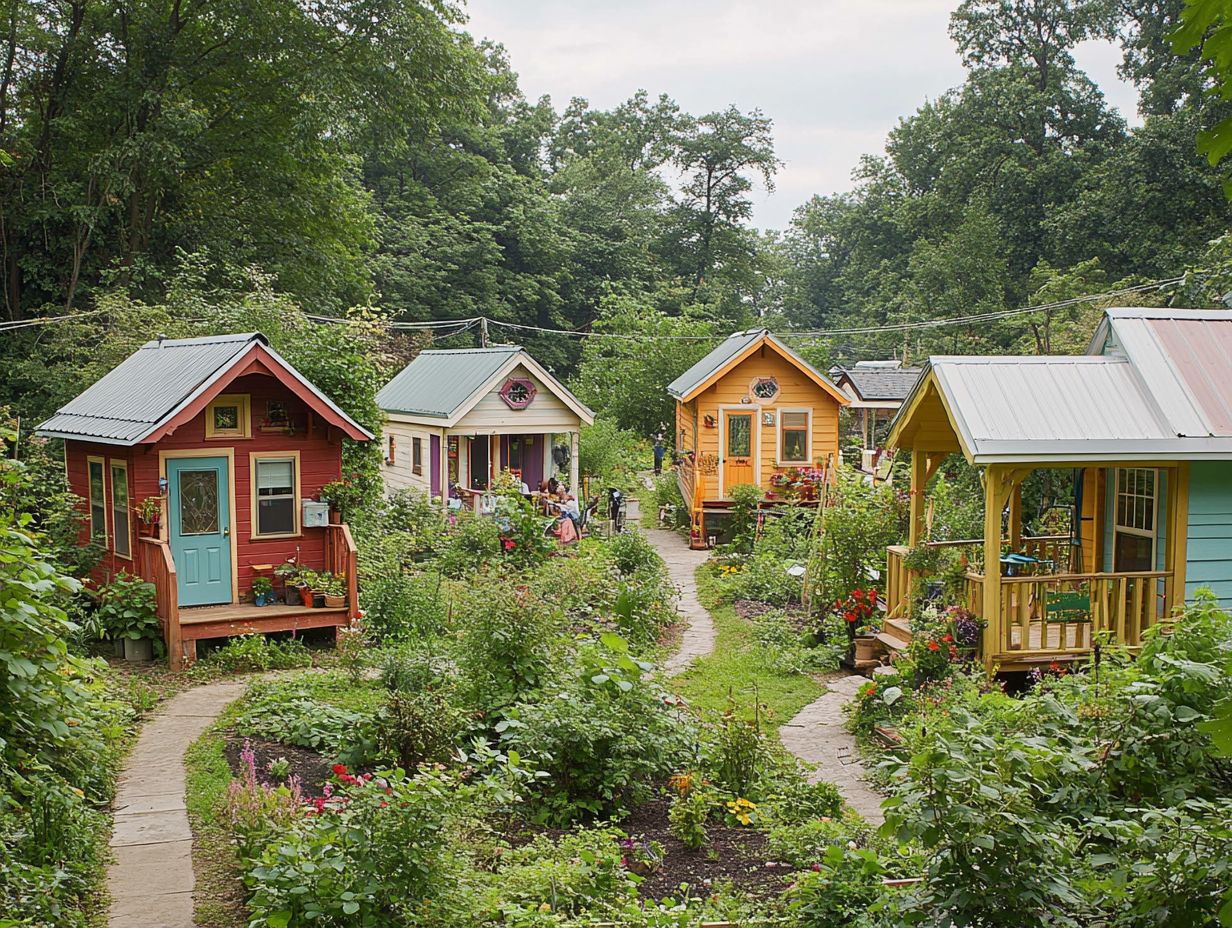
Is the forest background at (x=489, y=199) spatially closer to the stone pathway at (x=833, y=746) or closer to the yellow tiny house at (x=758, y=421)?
the yellow tiny house at (x=758, y=421)

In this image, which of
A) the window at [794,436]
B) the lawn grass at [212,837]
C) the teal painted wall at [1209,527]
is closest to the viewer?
the lawn grass at [212,837]

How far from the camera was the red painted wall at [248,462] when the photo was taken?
45.9 ft

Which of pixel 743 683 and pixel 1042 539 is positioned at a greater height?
pixel 1042 539

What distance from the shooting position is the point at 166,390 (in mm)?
14117

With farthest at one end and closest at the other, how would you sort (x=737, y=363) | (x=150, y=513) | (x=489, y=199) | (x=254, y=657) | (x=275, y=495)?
(x=489, y=199), (x=737, y=363), (x=275, y=495), (x=150, y=513), (x=254, y=657)

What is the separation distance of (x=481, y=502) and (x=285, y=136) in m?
11.8

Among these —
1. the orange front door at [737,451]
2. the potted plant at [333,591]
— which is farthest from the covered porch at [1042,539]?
the orange front door at [737,451]

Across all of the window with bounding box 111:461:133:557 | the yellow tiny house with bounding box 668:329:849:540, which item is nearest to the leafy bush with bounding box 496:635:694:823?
the window with bounding box 111:461:133:557

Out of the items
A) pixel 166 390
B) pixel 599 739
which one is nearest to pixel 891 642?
pixel 599 739

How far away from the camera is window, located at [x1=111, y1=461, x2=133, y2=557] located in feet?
47.0

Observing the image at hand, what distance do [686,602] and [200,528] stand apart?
8354mm

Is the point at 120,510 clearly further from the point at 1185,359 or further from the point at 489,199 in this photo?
the point at 489,199

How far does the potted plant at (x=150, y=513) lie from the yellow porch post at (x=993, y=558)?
9869 mm

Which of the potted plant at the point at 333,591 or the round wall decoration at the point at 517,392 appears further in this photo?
the round wall decoration at the point at 517,392
